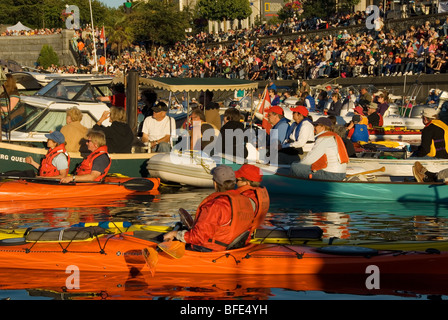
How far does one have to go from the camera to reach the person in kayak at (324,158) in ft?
41.2

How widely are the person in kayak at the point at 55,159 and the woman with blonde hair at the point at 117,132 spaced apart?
1829mm

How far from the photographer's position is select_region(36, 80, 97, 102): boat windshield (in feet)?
55.3

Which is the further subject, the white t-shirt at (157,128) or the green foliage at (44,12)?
the green foliage at (44,12)

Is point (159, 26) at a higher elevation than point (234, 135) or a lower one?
higher

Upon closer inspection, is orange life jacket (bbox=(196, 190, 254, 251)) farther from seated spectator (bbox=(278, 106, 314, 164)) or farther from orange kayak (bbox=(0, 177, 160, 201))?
seated spectator (bbox=(278, 106, 314, 164))

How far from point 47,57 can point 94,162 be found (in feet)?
163

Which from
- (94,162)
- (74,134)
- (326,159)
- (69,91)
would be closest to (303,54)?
(69,91)

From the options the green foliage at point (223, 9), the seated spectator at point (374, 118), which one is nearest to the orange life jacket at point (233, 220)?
the seated spectator at point (374, 118)

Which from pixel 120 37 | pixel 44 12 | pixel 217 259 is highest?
pixel 44 12

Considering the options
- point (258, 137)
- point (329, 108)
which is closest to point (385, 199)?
point (258, 137)

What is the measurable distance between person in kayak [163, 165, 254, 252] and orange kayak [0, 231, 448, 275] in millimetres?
166

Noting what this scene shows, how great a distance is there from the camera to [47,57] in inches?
2371

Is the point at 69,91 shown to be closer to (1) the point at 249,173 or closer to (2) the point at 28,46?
(1) the point at 249,173

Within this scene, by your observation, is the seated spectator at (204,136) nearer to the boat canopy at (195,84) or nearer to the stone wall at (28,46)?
the boat canopy at (195,84)
